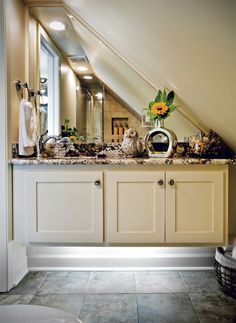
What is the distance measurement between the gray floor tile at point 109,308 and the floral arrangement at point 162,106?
4.08 ft

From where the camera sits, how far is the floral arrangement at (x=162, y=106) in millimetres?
2209

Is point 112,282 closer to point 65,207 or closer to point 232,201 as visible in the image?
point 65,207

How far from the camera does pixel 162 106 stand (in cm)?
221

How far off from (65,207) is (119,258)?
0.68 metres

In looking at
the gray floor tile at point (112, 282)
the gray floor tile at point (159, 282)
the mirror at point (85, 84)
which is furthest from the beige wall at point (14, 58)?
the gray floor tile at point (159, 282)

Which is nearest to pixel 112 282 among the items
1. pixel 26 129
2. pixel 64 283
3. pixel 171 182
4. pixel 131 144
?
pixel 64 283

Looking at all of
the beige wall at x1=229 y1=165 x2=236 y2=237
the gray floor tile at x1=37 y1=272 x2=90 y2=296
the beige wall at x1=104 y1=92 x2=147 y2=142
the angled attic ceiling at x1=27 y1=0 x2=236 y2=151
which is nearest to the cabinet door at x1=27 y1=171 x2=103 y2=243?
the gray floor tile at x1=37 y1=272 x2=90 y2=296

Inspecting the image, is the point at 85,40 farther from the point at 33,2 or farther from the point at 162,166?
the point at 162,166

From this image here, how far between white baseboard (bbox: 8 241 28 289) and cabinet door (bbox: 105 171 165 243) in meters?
0.67

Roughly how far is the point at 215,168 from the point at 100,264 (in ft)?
3.74

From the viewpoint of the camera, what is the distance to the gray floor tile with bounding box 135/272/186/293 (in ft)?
6.63

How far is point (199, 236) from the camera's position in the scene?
2.00m

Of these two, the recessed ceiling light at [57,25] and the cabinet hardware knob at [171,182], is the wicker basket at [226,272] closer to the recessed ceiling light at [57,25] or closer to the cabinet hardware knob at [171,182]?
the cabinet hardware knob at [171,182]

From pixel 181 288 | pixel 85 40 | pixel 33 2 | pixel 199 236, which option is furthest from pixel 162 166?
pixel 33 2
